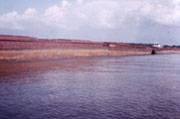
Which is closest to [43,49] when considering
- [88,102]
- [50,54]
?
[50,54]

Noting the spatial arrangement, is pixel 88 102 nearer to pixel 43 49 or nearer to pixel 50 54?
pixel 43 49

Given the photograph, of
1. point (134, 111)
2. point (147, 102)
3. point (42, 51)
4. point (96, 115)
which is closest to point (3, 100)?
point (96, 115)

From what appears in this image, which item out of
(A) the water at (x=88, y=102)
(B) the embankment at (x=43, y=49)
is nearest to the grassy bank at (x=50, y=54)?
(B) the embankment at (x=43, y=49)

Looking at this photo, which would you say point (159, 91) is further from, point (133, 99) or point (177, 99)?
point (133, 99)

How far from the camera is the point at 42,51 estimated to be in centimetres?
3338

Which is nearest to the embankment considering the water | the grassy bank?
the grassy bank

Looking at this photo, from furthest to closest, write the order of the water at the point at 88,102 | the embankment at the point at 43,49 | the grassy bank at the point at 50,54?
1. the embankment at the point at 43,49
2. the grassy bank at the point at 50,54
3. the water at the point at 88,102

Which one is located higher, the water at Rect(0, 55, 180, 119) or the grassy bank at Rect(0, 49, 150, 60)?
the grassy bank at Rect(0, 49, 150, 60)

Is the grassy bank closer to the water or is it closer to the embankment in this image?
the embankment

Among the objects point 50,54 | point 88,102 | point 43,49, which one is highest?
point 43,49

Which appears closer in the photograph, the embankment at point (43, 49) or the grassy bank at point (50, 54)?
the grassy bank at point (50, 54)

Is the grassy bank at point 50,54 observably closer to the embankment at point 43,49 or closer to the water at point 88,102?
the embankment at point 43,49

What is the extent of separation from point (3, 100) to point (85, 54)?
3541cm

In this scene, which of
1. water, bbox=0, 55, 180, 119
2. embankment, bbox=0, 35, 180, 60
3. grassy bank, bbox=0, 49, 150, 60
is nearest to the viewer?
water, bbox=0, 55, 180, 119
